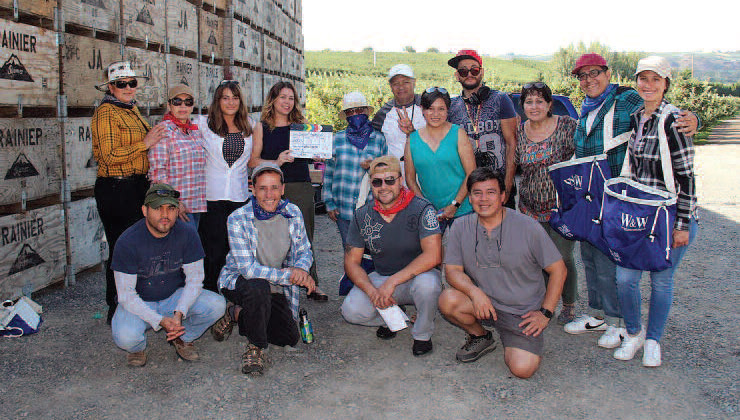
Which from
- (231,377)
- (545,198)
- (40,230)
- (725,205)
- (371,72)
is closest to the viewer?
(231,377)

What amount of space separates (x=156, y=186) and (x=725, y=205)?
10.7 m

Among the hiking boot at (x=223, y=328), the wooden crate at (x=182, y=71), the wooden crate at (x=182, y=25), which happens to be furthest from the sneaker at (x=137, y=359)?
the wooden crate at (x=182, y=25)

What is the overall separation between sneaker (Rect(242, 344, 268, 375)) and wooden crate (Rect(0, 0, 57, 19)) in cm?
351

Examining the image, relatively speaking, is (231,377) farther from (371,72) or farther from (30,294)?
(371,72)

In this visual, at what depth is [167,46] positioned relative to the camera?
23.0ft

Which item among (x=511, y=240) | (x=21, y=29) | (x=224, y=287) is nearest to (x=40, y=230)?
(x=21, y=29)

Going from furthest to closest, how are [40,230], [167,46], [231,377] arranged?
[167,46]
[40,230]
[231,377]

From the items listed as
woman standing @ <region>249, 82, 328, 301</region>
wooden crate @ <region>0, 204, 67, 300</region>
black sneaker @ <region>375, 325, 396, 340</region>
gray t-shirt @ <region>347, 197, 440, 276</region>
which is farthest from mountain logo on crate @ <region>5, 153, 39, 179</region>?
black sneaker @ <region>375, 325, 396, 340</region>

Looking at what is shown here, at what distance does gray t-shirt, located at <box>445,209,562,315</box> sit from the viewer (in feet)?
13.6

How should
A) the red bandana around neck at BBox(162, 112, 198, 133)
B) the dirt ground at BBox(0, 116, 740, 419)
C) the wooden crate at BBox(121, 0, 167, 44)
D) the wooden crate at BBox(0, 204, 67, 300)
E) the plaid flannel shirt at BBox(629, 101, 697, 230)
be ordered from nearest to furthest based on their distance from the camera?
the dirt ground at BBox(0, 116, 740, 419)
the plaid flannel shirt at BBox(629, 101, 697, 230)
the red bandana around neck at BBox(162, 112, 198, 133)
the wooden crate at BBox(0, 204, 67, 300)
the wooden crate at BBox(121, 0, 167, 44)

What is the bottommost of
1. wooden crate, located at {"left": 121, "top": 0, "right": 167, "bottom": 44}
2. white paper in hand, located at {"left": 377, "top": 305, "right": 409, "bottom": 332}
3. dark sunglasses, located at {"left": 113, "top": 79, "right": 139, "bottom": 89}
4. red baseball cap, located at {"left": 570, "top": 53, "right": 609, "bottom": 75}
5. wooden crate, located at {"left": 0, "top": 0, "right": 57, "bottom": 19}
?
white paper in hand, located at {"left": 377, "top": 305, "right": 409, "bottom": 332}

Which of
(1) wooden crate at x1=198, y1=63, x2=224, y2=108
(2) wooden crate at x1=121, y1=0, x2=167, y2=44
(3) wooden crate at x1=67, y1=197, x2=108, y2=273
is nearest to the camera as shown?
(3) wooden crate at x1=67, y1=197, x2=108, y2=273

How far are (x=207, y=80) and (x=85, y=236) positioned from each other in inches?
113

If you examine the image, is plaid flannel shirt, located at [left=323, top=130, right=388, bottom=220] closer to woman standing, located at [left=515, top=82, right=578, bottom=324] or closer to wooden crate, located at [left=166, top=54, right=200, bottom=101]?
woman standing, located at [left=515, top=82, right=578, bottom=324]
